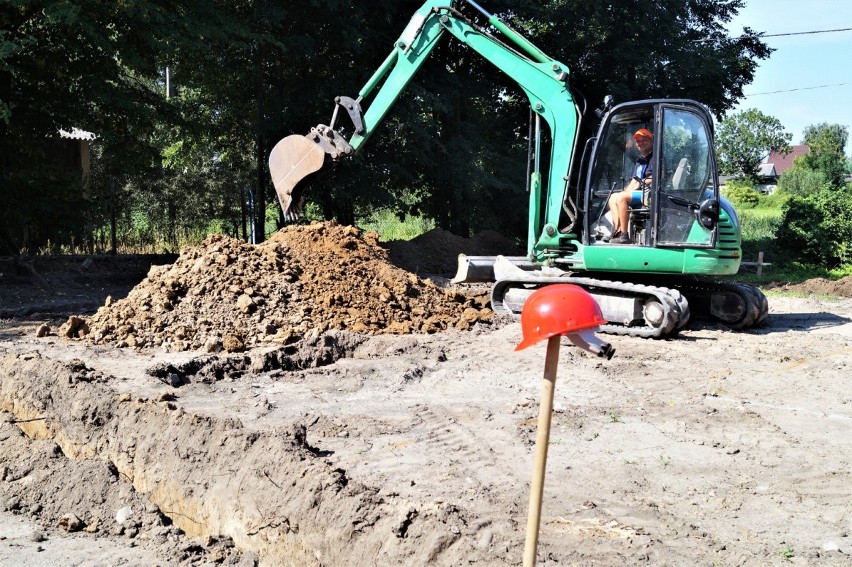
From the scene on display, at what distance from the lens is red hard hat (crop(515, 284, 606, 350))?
2.56m

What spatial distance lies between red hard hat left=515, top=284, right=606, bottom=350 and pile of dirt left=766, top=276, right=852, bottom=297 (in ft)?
51.5

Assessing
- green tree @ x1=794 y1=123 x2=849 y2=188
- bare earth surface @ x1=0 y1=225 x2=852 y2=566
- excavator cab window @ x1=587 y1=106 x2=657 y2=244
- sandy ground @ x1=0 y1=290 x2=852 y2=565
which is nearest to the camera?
sandy ground @ x1=0 y1=290 x2=852 y2=565

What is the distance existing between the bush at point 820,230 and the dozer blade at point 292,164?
15076mm

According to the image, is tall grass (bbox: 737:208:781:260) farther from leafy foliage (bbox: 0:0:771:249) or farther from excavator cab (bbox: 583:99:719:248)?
excavator cab (bbox: 583:99:719:248)

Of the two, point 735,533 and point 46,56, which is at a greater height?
point 46,56

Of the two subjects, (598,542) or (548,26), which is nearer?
(598,542)

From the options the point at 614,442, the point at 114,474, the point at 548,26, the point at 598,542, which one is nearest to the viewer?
the point at 598,542

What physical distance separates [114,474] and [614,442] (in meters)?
3.51

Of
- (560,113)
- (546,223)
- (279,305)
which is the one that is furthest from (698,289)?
(279,305)

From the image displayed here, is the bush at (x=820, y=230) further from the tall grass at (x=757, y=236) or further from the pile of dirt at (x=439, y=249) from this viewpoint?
the pile of dirt at (x=439, y=249)

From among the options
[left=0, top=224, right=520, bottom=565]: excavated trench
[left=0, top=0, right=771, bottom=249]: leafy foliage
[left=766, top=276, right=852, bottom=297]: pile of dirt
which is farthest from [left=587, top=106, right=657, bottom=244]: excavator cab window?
[left=0, top=0, right=771, bottom=249]: leafy foliage

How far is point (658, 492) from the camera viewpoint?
525 cm

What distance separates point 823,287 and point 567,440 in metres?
12.8

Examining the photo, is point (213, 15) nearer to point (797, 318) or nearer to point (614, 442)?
point (797, 318)
